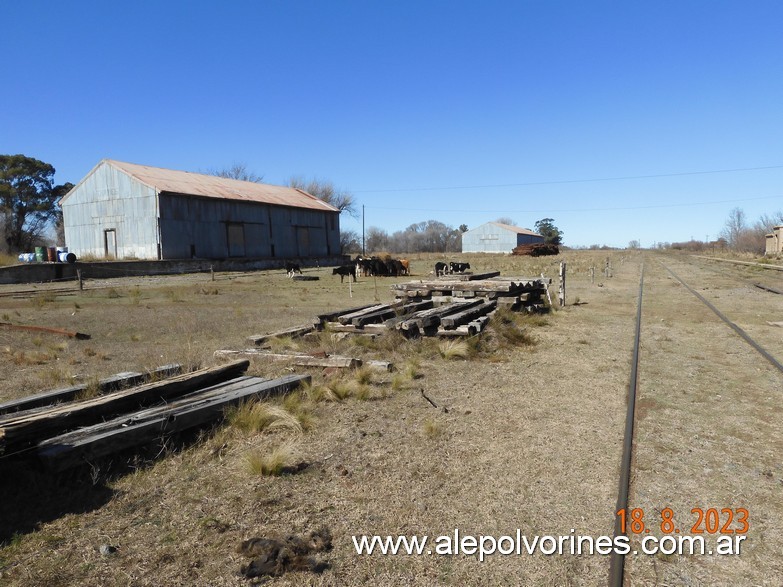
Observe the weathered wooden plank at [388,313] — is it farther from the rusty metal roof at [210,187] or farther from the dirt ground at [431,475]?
the rusty metal roof at [210,187]

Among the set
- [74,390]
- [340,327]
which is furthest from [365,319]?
[74,390]

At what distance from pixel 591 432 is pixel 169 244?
3332 cm

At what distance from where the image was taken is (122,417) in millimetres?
4566

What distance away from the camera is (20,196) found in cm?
5409

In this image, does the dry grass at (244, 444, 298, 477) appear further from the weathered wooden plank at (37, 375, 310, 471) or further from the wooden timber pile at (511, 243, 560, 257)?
the wooden timber pile at (511, 243, 560, 257)

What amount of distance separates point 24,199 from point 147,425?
62678 millimetres

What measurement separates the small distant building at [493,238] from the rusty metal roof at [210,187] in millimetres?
52142

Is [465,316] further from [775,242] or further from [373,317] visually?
[775,242]

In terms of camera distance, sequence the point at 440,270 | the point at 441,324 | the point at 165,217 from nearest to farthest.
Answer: the point at 441,324
the point at 440,270
the point at 165,217

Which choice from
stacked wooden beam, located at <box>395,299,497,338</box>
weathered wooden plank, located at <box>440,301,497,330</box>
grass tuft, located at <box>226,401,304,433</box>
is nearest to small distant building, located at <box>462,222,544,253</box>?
weathered wooden plank, located at <box>440,301,497,330</box>

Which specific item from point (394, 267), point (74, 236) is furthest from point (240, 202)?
point (394, 267)

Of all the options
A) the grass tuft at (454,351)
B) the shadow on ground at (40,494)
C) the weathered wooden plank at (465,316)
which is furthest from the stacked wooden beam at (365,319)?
the shadow on ground at (40,494)

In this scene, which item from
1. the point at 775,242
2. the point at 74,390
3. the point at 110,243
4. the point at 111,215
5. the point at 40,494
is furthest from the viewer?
the point at 775,242

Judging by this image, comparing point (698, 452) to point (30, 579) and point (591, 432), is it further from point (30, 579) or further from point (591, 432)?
point (30, 579)
